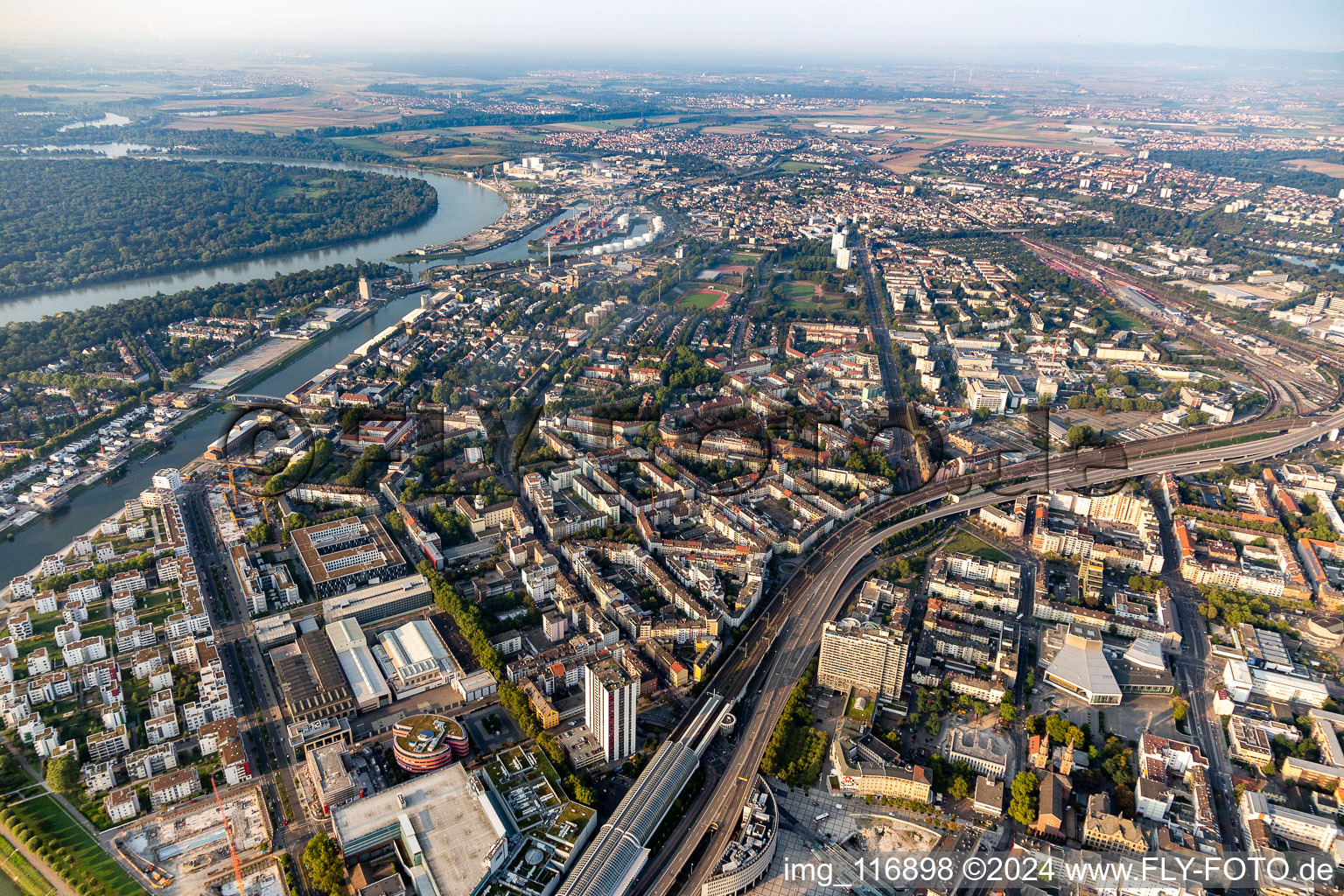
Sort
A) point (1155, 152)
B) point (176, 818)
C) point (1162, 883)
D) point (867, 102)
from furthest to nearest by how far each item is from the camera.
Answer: point (867, 102) < point (1155, 152) < point (176, 818) < point (1162, 883)

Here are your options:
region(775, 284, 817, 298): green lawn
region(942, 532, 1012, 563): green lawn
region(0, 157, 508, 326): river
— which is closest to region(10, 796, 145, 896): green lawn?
region(942, 532, 1012, 563): green lawn

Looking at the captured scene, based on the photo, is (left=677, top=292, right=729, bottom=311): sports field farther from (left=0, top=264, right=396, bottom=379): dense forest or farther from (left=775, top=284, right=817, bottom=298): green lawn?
(left=0, top=264, right=396, bottom=379): dense forest

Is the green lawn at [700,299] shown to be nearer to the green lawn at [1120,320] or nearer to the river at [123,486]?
the river at [123,486]

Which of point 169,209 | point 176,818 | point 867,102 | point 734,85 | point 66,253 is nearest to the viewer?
point 176,818

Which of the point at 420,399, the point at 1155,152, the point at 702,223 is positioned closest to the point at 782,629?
the point at 420,399

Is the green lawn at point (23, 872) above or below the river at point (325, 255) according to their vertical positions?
below

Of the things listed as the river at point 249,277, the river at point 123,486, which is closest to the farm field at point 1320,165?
the river at point 249,277

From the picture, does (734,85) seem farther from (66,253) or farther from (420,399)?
(420,399)
